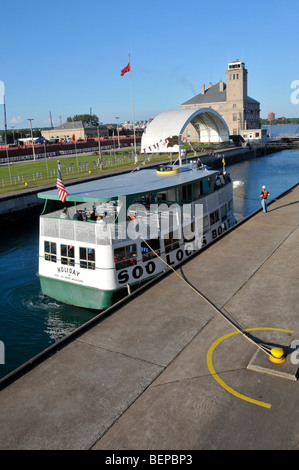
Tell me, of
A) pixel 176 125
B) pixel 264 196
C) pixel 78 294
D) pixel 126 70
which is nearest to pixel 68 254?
pixel 78 294

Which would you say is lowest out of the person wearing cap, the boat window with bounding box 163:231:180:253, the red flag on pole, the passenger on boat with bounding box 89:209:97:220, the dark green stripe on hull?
the dark green stripe on hull

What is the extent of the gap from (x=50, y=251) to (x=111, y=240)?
4.06m

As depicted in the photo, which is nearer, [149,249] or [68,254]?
[68,254]

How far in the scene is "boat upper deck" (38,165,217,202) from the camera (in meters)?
19.5

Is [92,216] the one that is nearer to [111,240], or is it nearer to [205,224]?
[111,240]

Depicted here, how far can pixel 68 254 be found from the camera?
19234 millimetres

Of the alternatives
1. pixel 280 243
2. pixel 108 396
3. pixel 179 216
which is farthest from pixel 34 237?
pixel 108 396

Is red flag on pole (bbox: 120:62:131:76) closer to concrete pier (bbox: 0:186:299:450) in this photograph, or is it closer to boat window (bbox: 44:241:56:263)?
boat window (bbox: 44:241:56:263)

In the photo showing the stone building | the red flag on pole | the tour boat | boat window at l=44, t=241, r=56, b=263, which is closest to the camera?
the tour boat

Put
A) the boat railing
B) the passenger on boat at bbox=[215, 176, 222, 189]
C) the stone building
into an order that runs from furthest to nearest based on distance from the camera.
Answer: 1. the stone building
2. the passenger on boat at bbox=[215, 176, 222, 189]
3. the boat railing

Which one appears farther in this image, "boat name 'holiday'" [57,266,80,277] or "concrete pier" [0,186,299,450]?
"boat name 'holiday'" [57,266,80,277]

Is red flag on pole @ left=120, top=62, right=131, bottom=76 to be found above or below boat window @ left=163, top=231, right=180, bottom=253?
above

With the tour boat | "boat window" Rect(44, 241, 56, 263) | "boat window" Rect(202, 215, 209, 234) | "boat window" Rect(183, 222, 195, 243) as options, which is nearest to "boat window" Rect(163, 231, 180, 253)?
the tour boat

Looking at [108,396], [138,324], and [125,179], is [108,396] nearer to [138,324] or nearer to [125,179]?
[138,324]
